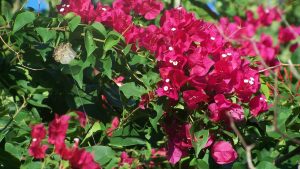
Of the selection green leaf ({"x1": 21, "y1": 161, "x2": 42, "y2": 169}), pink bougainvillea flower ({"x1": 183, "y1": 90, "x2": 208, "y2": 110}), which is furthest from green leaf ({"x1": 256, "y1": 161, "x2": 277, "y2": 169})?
green leaf ({"x1": 21, "y1": 161, "x2": 42, "y2": 169})

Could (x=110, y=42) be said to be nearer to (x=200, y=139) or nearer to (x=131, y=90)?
(x=131, y=90)

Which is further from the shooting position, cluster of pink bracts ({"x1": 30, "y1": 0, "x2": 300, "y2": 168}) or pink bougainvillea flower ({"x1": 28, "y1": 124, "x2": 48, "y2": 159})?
cluster of pink bracts ({"x1": 30, "y1": 0, "x2": 300, "y2": 168})

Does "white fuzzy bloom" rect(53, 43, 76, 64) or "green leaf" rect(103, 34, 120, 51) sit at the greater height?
"green leaf" rect(103, 34, 120, 51)

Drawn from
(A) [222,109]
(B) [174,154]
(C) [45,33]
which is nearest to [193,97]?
(A) [222,109]

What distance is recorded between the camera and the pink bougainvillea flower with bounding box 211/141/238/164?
4.91 feet

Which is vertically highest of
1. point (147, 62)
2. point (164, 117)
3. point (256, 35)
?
point (256, 35)

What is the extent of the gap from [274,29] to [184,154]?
0.41 meters

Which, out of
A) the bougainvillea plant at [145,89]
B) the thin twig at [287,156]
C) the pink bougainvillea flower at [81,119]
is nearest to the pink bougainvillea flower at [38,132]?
the bougainvillea plant at [145,89]

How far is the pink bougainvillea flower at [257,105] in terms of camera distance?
1.54 meters

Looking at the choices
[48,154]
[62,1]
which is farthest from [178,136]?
[62,1]

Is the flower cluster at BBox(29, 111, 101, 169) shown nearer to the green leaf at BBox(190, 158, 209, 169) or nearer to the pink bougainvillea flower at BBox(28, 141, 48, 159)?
the pink bougainvillea flower at BBox(28, 141, 48, 159)

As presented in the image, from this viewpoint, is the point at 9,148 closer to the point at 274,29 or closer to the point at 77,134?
the point at 77,134

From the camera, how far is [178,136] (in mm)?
1580

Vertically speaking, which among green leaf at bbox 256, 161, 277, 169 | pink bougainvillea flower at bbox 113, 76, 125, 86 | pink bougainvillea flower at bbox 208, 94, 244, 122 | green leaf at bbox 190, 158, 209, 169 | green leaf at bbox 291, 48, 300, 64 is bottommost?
green leaf at bbox 190, 158, 209, 169
